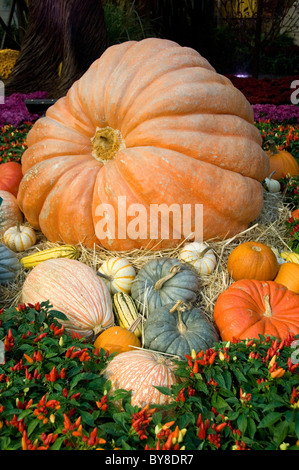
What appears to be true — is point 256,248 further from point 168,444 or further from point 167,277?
point 168,444

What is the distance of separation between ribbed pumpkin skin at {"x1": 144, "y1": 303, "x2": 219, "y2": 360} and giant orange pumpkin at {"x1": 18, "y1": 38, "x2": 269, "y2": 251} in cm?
84

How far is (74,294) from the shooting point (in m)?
2.56

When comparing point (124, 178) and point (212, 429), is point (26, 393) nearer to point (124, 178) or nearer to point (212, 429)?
point (212, 429)

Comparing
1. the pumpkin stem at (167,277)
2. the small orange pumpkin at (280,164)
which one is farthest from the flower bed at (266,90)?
the pumpkin stem at (167,277)

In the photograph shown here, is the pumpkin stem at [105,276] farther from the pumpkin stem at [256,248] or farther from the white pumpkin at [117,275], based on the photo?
the pumpkin stem at [256,248]

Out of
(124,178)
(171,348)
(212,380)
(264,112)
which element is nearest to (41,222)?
(124,178)

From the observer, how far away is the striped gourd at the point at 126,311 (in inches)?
104

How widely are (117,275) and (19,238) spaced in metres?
1.05

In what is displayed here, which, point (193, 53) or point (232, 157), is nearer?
point (232, 157)

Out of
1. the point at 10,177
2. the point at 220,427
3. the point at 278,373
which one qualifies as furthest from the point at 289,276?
the point at 10,177

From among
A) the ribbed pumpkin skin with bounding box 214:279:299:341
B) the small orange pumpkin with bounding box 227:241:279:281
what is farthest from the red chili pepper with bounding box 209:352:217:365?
the small orange pumpkin with bounding box 227:241:279:281

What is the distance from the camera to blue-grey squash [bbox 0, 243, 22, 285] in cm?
305

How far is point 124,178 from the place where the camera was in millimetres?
3115
